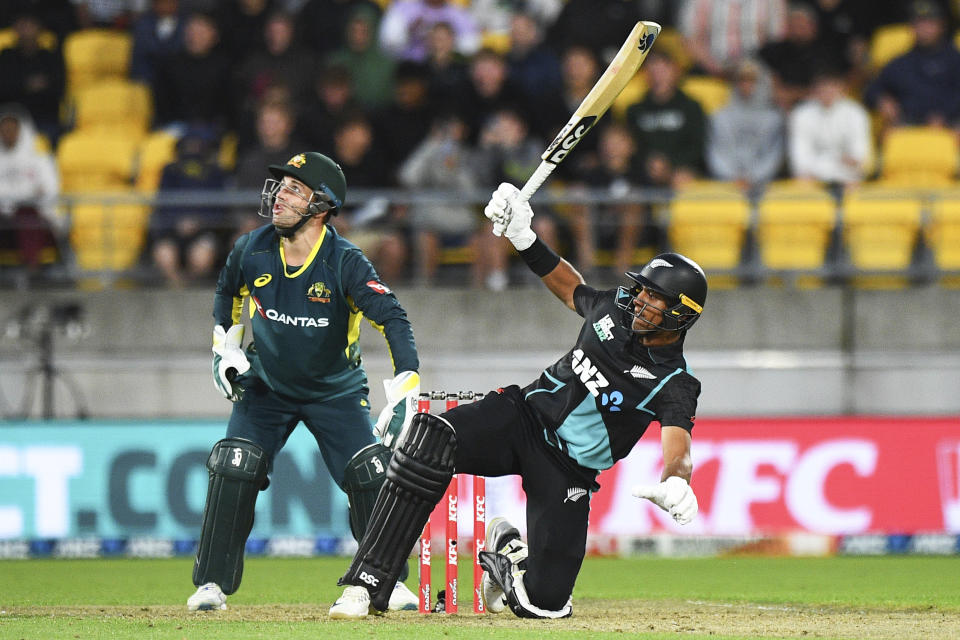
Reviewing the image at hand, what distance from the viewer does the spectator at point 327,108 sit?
13.7 metres

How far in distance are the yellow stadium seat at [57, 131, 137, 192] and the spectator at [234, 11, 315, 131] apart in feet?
4.25

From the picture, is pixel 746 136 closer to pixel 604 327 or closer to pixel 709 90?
pixel 709 90

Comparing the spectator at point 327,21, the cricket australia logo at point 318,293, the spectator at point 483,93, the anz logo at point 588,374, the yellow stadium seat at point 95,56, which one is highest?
the spectator at point 327,21

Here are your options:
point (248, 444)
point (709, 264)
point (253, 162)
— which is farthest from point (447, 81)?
point (248, 444)

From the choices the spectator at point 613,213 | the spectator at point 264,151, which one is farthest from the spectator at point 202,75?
the spectator at point 613,213

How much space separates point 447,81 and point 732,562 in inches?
214

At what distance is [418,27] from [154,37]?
2.75 meters

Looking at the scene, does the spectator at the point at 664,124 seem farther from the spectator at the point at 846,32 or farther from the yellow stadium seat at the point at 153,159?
the yellow stadium seat at the point at 153,159

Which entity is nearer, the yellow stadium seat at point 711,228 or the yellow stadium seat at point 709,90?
the yellow stadium seat at point 711,228

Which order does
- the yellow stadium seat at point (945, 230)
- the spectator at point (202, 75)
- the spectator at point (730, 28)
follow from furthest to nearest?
the spectator at point (730, 28) → the spectator at point (202, 75) → the yellow stadium seat at point (945, 230)

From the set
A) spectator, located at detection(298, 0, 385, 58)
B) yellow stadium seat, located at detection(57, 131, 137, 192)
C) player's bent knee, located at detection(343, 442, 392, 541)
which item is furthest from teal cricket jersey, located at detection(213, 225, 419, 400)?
spectator, located at detection(298, 0, 385, 58)

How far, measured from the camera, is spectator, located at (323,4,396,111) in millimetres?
14438

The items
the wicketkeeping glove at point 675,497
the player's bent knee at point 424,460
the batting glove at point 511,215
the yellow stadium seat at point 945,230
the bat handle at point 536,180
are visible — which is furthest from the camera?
the yellow stadium seat at point 945,230

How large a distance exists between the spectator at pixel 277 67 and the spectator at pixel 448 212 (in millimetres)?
1493
